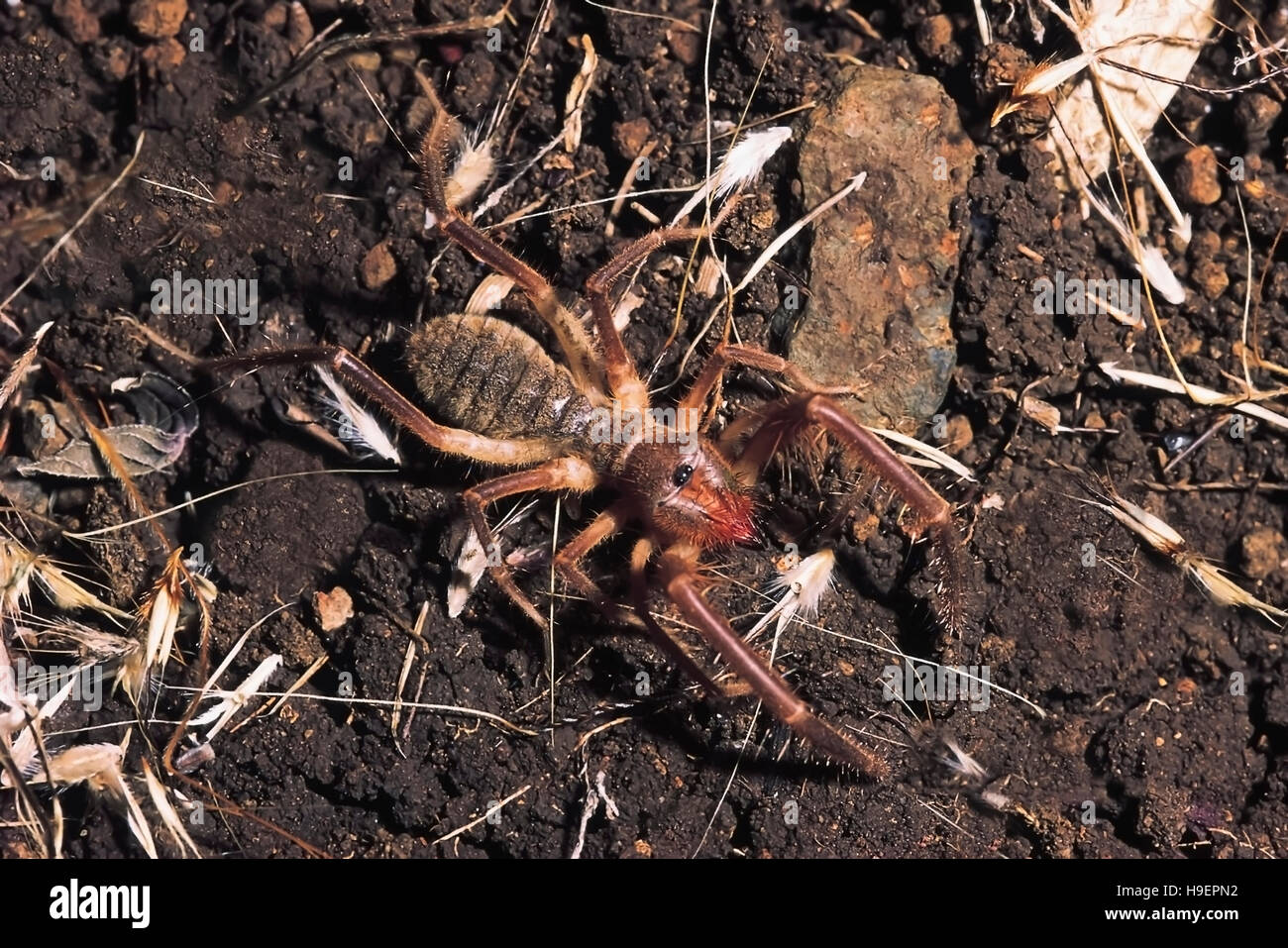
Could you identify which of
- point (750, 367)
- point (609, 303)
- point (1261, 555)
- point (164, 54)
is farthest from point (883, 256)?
point (164, 54)

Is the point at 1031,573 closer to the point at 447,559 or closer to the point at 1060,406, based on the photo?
the point at 1060,406

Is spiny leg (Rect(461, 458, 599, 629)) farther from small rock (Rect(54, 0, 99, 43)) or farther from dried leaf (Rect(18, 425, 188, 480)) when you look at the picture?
small rock (Rect(54, 0, 99, 43))

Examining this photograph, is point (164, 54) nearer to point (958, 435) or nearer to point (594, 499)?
point (594, 499)

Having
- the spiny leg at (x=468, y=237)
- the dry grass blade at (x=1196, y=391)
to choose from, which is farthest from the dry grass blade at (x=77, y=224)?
the dry grass blade at (x=1196, y=391)

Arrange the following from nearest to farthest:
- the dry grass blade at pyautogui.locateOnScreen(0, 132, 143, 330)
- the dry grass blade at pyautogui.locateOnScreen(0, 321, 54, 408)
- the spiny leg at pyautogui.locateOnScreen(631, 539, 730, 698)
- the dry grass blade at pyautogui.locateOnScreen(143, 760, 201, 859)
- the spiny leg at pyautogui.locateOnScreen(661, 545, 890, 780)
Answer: the spiny leg at pyautogui.locateOnScreen(661, 545, 890, 780)
the spiny leg at pyautogui.locateOnScreen(631, 539, 730, 698)
the dry grass blade at pyautogui.locateOnScreen(143, 760, 201, 859)
the dry grass blade at pyautogui.locateOnScreen(0, 321, 54, 408)
the dry grass blade at pyautogui.locateOnScreen(0, 132, 143, 330)

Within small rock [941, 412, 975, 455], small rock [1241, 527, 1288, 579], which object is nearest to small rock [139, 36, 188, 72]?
small rock [941, 412, 975, 455]
